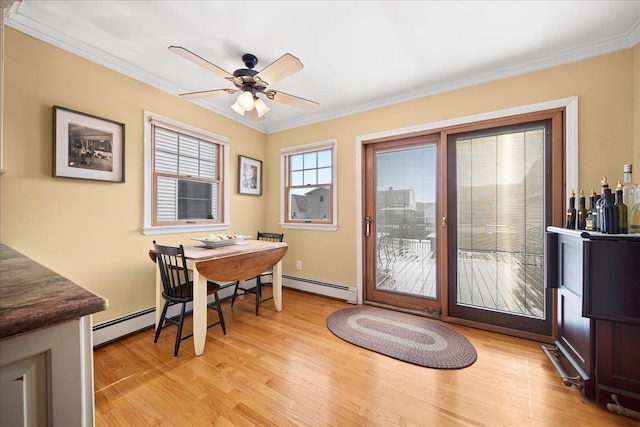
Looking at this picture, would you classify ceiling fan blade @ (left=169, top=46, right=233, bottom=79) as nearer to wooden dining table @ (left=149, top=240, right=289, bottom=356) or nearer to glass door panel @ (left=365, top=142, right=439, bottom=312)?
wooden dining table @ (left=149, top=240, right=289, bottom=356)

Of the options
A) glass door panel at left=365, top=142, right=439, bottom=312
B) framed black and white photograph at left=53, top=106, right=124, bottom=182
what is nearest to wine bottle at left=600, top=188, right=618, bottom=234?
glass door panel at left=365, top=142, right=439, bottom=312

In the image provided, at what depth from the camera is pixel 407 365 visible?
189cm

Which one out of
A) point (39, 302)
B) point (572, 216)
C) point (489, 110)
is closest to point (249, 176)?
point (489, 110)

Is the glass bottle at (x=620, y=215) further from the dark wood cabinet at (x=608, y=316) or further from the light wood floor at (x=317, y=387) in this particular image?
the light wood floor at (x=317, y=387)

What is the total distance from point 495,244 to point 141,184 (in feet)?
11.5

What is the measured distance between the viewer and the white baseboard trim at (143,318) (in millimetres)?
2125

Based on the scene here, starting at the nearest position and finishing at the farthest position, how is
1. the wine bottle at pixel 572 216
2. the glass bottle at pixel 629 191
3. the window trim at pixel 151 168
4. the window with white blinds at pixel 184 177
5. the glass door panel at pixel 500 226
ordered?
1. the glass bottle at pixel 629 191
2. the wine bottle at pixel 572 216
3. the glass door panel at pixel 500 226
4. the window trim at pixel 151 168
5. the window with white blinds at pixel 184 177

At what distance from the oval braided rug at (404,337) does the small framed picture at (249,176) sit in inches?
80.7

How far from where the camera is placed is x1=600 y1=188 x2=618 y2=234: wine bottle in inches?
58.6

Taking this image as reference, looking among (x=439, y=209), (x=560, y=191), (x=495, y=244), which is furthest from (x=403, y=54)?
(x=495, y=244)

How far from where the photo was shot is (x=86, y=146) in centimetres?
207

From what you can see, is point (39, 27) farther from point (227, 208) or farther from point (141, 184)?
point (227, 208)

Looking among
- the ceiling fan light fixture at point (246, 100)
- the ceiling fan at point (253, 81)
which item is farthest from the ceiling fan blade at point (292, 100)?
the ceiling fan light fixture at point (246, 100)

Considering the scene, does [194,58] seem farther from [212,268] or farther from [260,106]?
[212,268]
